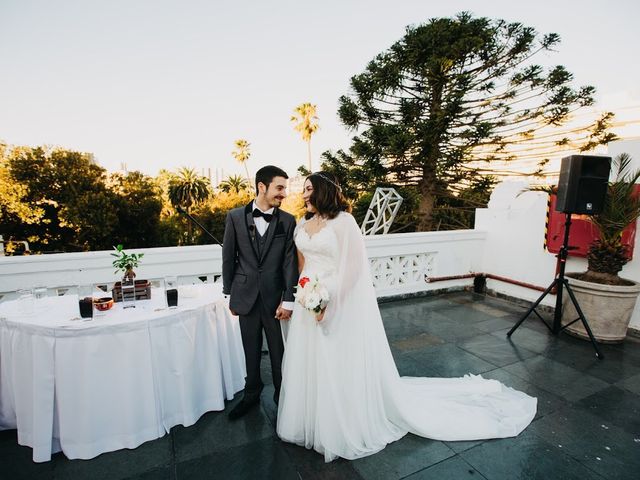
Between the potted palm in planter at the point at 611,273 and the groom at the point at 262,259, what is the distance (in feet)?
12.2

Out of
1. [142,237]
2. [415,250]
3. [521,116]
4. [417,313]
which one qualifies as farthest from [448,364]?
[142,237]

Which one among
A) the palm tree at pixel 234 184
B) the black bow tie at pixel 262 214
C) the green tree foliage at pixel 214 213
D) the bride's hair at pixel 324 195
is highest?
the palm tree at pixel 234 184

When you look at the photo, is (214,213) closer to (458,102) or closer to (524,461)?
(458,102)

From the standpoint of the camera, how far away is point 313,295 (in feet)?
6.43

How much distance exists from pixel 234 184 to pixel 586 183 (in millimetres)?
50378

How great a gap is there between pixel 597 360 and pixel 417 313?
204cm

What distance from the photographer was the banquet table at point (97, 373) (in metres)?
1.98

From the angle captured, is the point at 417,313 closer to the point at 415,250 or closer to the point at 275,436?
the point at 415,250

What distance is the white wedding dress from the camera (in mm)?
2021

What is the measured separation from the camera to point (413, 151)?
9.88 m

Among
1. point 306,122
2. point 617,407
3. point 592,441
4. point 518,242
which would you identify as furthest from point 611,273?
point 306,122

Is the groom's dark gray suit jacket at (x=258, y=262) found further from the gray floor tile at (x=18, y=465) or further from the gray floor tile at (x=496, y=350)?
the gray floor tile at (x=496, y=350)

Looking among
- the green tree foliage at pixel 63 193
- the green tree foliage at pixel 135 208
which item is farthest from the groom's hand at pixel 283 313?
the green tree foliage at pixel 135 208

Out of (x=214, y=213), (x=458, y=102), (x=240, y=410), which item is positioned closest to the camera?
(x=240, y=410)
